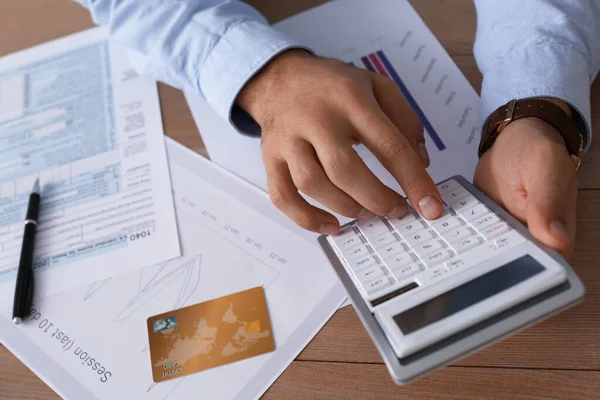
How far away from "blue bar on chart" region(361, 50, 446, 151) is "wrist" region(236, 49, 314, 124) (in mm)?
89

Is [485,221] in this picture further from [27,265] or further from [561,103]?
[27,265]

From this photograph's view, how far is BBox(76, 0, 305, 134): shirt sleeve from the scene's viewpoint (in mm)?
518

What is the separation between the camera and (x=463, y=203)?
15.8 inches

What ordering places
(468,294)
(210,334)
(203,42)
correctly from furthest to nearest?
(203,42) → (210,334) → (468,294)

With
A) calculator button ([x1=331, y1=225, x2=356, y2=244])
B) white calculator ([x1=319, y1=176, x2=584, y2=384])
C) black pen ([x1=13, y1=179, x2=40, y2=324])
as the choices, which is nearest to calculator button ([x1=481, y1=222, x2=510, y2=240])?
white calculator ([x1=319, y1=176, x2=584, y2=384])

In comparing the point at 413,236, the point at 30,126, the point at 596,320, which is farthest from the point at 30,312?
the point at 596,320

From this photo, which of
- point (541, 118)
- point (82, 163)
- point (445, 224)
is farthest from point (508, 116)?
point (82, 163)

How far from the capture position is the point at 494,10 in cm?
52

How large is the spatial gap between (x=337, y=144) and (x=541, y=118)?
0.18 m

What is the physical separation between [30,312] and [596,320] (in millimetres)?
496

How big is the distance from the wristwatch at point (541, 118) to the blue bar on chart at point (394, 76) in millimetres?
62

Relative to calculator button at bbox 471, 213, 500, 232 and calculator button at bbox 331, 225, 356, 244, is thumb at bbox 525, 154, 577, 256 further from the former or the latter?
calculator button at bbox 331, 225, 356, 244

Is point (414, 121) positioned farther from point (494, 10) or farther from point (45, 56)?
point (45, 56)

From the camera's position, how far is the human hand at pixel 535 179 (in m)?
0.35
